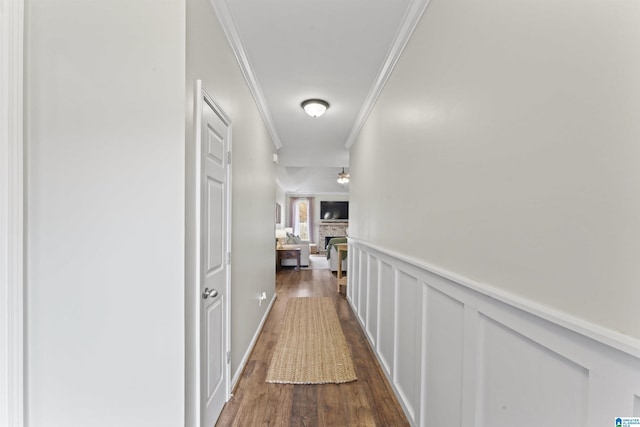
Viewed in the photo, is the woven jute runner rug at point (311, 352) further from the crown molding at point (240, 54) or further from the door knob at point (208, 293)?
the crown molding at point (240, 54)

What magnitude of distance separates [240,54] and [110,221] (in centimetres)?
151

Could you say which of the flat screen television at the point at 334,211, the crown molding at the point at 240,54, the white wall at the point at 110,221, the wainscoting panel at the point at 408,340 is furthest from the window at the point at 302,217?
the white wall at the point at 110,221

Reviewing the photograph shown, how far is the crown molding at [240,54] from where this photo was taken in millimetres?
1648

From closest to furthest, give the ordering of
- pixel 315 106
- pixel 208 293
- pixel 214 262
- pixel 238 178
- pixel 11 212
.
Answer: pixel 11 212 → pixel 208 293 → pixel 214 262 → pixel 238 178 → pixel 315 106

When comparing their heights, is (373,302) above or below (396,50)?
below

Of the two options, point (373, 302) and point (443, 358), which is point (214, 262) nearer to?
point (443, 358)

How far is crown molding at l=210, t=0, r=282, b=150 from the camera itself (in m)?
1.65

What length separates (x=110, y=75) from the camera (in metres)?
1.23

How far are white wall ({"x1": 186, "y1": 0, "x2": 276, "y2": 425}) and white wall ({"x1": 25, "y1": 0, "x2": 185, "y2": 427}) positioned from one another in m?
0.09

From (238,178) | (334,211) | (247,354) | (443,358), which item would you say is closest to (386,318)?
(443,358)

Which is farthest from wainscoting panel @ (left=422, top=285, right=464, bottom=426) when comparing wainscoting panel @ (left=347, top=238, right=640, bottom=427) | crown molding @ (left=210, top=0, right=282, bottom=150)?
crown molding @ (left=210, top=0, right=282, bottom=150)

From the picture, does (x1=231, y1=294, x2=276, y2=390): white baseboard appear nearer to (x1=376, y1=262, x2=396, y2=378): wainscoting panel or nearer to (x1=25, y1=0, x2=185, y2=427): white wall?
(x1=25, y1=0, x2=185, y2=427): white wall

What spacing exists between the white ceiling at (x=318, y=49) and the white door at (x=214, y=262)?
2.17ft

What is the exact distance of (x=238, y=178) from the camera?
2.22 m
